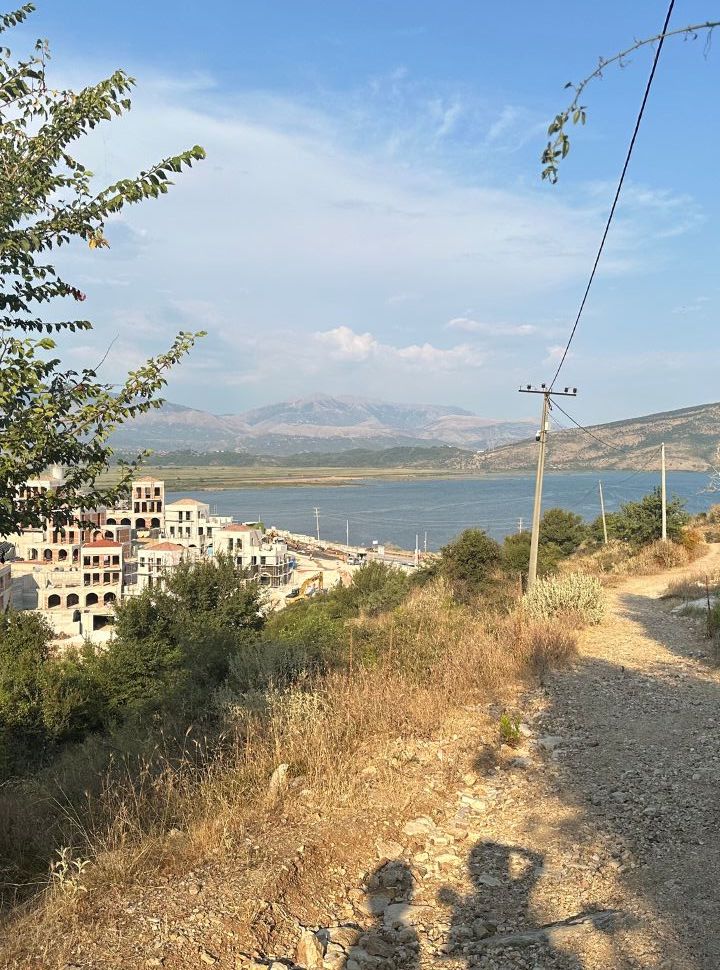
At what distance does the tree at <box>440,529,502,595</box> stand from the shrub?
13.1 m

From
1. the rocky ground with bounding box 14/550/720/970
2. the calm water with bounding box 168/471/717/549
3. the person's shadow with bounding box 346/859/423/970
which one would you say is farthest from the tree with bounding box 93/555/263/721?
the calm water with bounding box 168/471/717/549

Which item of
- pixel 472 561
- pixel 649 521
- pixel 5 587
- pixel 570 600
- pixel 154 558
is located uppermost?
pixel 570 600

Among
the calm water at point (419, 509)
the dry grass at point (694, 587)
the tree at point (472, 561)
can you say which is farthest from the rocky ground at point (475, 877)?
the calm water at point (419, 509)

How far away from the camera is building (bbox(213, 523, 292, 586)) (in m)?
64.4

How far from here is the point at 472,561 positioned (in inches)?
1040

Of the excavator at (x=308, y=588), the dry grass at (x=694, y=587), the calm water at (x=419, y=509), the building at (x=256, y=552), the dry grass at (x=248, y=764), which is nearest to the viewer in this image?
the dry grass at (x=248, y=764)

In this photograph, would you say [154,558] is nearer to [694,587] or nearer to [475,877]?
[694,587]

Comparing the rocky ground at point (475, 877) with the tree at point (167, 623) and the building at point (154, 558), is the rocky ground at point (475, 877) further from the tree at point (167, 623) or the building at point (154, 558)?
the building at point (154, 558)

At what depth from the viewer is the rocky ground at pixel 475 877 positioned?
9.99ft

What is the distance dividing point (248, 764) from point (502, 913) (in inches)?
79.7

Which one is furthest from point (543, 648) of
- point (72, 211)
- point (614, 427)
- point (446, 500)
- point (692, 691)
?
point (614, 427)

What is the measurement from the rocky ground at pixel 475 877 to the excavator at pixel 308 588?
49.3m

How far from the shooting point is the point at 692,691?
732 cm

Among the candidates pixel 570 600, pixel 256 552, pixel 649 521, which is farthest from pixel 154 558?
pixel 570 600
